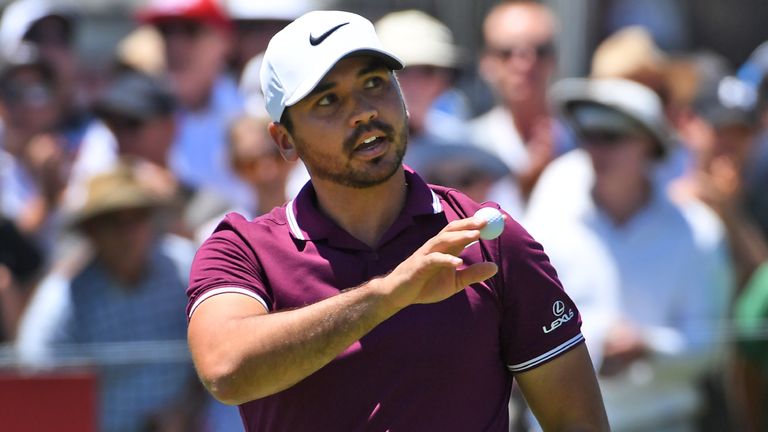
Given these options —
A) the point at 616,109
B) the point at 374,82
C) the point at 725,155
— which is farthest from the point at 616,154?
the point at 374,82

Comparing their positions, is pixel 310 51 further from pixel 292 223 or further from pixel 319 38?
pixel 292 223

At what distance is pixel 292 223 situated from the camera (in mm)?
3055

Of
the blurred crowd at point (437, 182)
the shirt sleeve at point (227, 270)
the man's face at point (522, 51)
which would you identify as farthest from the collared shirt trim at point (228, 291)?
the man's face at point (522, 51)

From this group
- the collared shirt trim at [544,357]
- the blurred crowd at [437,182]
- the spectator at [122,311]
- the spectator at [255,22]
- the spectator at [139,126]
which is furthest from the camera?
the spectator at [255,22]

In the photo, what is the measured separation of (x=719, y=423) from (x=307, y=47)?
3.73m

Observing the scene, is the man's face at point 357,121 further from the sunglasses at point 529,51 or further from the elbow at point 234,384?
the sunglasses at point 529,51

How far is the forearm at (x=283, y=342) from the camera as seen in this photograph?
8.56ft

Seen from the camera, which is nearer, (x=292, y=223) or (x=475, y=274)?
(x=475, y=274)

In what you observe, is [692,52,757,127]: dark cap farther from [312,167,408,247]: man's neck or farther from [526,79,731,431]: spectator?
[312,167,408,247]: man's neck

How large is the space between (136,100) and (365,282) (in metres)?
4.06

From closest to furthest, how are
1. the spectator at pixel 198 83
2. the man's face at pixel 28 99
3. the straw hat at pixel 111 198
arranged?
the straw hat at pixel 111 198 < the spectator at pixel 198 83 < the man's face at pixel 28 99

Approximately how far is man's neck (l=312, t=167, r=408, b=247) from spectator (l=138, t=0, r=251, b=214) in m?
3.70

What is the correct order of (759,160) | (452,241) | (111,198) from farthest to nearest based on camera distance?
(759,160) → (111,198) → (452,241)

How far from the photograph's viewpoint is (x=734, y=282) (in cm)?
652
